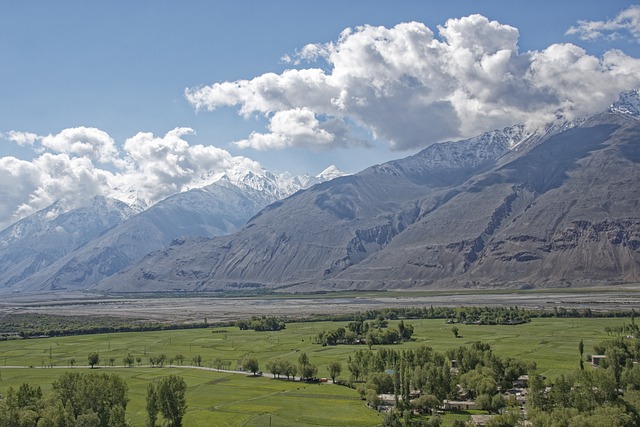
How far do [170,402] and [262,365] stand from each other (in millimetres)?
54537

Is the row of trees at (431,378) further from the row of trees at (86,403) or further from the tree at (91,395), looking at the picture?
the tree at (91,395)

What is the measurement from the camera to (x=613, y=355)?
393 ft

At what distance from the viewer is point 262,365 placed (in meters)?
150

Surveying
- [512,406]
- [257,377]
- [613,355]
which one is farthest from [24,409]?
[613,355]

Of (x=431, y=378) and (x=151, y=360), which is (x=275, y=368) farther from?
(x=431, y=378)

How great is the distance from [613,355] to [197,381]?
8067 centimetres

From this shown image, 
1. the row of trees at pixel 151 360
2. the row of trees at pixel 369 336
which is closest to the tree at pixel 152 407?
the row of trees at pixel 151 360

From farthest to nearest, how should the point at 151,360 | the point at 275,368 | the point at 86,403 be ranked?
the point at 151,360 < the point at 275,368 < the point at 86,403

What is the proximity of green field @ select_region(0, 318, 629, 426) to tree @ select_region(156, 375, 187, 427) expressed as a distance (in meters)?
2.38

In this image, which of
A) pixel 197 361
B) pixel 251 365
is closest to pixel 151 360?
pixel 197 361

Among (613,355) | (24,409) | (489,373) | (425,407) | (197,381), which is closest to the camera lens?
(24,409)

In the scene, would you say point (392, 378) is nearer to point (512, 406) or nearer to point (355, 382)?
point (355, 382)

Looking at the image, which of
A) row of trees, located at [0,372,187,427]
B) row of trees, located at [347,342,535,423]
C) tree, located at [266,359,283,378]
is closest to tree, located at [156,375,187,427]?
row of trees, located at [0,372,187,427]

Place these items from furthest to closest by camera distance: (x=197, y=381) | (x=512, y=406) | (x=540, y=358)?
(x=540, y=358) → (x=197, y=381) → (x=512, y=406)
